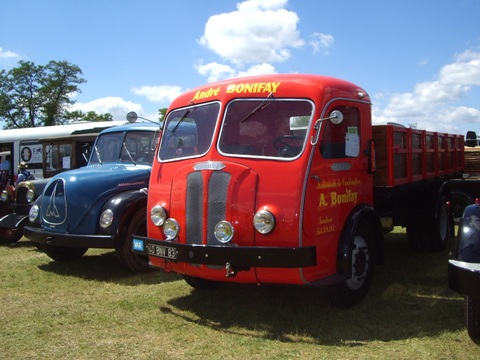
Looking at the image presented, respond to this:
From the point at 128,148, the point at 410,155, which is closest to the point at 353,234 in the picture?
the point at 410,155

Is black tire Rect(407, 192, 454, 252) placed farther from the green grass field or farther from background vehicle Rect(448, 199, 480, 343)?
background vehicle Rect(448, 199, 480, 343)

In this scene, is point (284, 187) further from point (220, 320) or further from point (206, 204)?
point (220, 320)

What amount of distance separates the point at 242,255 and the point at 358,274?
147 centimetres

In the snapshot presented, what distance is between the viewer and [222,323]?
4.59 meters

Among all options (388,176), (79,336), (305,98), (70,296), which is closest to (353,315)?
(388,176)

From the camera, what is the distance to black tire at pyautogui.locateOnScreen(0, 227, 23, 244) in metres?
9.18

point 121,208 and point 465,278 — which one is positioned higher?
point 121,208

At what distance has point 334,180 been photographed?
472 centimetres

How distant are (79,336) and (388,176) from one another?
3.65m

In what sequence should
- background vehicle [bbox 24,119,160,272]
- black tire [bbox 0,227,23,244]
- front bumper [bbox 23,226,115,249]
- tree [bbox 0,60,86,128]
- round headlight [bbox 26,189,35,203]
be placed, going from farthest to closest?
tree [bbox 0,60,86,128]
black tire [bbox 0,227,23,244]
round headlight [bbox 26,189,35,203]
background vehicle [bbox 24,119,160,272]
front bumper [bbox 23,226,115,249]

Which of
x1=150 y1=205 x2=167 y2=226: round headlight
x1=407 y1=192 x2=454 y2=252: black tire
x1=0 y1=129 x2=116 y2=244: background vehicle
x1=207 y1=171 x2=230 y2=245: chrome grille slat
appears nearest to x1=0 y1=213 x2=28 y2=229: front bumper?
x1=0 y1=129 x2=116 y2=244: background vehicle

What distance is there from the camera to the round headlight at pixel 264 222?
13.8 feet

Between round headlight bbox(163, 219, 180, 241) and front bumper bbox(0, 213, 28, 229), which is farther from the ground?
round headlight bbox(163, 219, 180, 241)

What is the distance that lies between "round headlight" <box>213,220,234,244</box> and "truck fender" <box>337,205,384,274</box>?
42.2 inches
